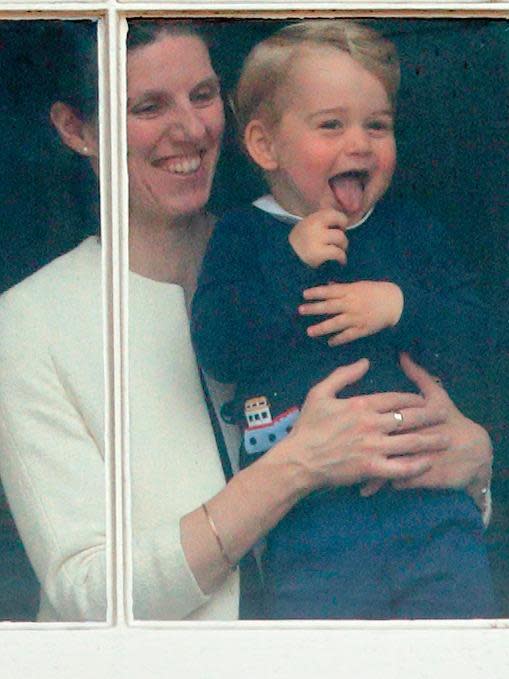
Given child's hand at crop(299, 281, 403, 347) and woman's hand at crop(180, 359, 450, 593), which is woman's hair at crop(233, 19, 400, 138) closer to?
child's hand at crop(299, 281, 403, 347)

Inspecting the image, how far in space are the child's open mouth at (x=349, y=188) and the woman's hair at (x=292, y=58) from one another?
0.59 ft

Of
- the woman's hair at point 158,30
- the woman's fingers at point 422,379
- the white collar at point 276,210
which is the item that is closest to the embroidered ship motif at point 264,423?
the woman's fingers at point 422,379

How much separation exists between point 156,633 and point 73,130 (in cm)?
117

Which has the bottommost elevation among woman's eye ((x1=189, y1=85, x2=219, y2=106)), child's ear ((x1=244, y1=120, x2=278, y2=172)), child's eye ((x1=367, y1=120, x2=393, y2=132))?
child's ear ((x1=244, y1=120, x2=278, y2=172))

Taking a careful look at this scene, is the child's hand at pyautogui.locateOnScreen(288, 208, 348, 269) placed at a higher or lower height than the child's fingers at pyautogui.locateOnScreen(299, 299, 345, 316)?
higher

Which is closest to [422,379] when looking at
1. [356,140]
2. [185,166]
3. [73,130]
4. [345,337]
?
[345,337]

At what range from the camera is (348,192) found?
11.3 feet

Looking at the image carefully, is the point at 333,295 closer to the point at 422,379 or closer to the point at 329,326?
the point at 329,326

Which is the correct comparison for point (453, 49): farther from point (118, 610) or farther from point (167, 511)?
point (118, 610)

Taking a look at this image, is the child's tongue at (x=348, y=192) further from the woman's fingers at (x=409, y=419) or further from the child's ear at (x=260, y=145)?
the woman's fingers at (x=409, y=419)

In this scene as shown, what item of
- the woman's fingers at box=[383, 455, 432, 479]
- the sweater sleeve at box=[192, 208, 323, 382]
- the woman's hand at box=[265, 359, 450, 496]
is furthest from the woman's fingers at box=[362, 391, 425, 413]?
the sweater sleeve at box=[192, 208, 323, 382]

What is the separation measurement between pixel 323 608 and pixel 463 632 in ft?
1.08

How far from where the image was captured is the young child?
135 inches

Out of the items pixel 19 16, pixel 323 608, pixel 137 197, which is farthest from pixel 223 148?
pixel 323 608
